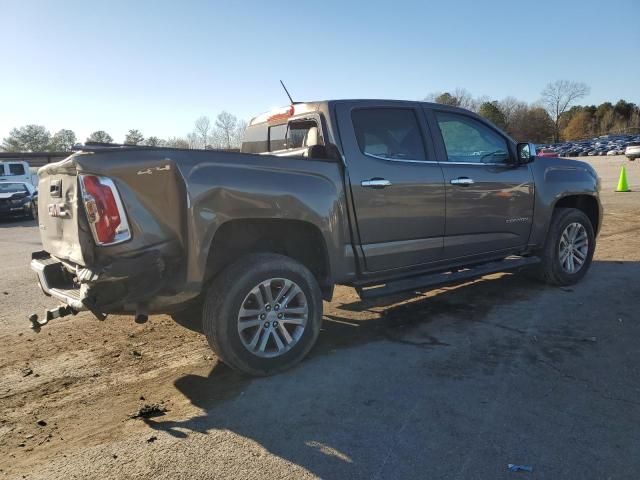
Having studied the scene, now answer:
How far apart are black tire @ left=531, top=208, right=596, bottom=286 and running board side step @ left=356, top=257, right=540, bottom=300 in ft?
0.61

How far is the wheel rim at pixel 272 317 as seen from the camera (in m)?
3.68

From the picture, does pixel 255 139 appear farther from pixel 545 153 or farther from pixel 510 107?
pixel 510 107

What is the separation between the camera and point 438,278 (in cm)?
477

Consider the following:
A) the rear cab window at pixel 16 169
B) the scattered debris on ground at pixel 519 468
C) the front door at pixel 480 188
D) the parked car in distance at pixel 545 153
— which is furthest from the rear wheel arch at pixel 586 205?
the rear cab window at pixel 16 169

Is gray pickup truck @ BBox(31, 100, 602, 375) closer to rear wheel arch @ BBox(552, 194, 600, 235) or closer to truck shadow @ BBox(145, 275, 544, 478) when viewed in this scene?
truck shadow @ BBox(145, 275, 544, 478)

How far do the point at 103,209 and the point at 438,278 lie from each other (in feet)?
9.97

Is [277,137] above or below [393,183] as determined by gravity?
above

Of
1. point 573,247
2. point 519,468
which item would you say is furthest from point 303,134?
point 573,247

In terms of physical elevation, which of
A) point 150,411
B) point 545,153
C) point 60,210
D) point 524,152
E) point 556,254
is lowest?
point 150,411

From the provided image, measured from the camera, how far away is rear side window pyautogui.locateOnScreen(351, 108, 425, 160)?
4398mm

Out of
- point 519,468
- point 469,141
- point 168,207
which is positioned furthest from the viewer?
point 469,141

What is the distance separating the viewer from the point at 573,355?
3.97 meters

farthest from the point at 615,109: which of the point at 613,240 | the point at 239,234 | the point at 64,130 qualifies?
the point at 239,234

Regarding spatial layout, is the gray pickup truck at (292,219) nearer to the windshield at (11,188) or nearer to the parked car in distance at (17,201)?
the parked car in distance at (17,201)
